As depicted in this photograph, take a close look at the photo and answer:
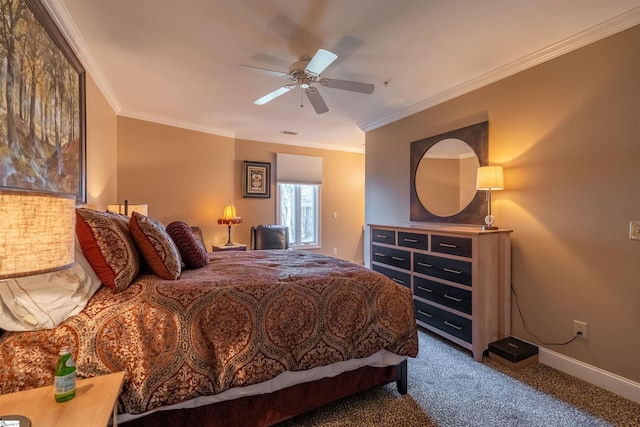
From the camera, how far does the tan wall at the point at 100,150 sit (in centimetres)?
259

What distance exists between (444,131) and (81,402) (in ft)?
11.4

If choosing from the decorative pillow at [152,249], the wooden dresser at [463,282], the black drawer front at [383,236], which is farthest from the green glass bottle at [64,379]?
the black drawer front at [383,236]

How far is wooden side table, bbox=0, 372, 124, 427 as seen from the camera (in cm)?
94

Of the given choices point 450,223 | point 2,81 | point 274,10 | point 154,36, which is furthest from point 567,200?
point 2,81

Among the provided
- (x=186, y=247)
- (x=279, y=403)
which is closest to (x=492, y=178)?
(x=279, y=403)

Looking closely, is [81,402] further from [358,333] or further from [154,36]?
[154,36]

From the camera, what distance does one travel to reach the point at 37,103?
1.60 m

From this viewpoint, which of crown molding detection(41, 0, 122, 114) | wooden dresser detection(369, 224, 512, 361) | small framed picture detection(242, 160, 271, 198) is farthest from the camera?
small framed picture detection(242, 160, 271, 198)

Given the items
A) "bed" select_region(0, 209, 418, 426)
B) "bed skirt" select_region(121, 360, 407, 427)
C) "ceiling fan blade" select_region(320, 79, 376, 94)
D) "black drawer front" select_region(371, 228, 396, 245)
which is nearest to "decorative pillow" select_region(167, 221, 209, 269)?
"bed" select_region(0, 209, 418, 426)

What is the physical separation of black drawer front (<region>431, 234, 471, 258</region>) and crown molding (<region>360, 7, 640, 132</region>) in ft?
5.04

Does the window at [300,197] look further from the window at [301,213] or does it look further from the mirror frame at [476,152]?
the mirror frame at [476,152]

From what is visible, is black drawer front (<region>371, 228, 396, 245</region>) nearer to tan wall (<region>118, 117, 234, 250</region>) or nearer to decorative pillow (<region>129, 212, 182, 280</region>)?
decorative pillow (<region>129, 212, 182, 280</region>)

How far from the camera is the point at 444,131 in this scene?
3.17 m

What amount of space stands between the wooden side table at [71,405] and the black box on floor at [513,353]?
254 centimetres
